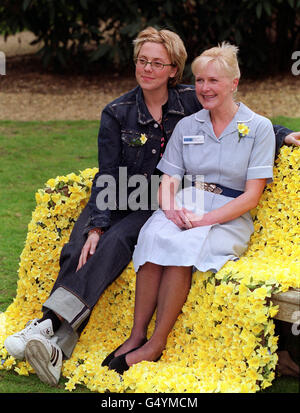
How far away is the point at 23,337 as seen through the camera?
11.2ft

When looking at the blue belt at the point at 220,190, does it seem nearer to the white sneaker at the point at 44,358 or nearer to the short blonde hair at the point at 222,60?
the short blonde hair at the point at 222,60

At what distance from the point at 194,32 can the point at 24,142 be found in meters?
3.46

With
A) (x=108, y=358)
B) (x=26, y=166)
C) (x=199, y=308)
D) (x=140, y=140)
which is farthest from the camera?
(x=26, y=166)

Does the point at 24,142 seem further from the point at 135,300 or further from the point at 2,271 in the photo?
the point at 135,300

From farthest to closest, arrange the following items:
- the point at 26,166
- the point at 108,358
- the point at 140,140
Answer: the point at 26,166 < the point at 140,140 < the point at 108,358

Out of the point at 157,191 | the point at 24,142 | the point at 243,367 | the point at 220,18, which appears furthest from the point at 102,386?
the point at 220,18

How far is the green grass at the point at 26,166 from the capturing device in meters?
4.76

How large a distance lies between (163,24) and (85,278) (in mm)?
6551

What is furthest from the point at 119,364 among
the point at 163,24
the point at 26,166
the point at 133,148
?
the point at 163,24

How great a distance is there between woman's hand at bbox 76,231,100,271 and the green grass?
0.62 m

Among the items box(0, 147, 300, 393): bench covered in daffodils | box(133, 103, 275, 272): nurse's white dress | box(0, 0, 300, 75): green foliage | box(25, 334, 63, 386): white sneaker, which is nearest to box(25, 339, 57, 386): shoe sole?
box(25, 334, 63, 386): white sneaker

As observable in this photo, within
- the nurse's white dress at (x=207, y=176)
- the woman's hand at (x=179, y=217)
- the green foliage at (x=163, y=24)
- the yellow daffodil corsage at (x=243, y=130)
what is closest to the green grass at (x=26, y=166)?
the nurse's white dress at (x=207, y=176)

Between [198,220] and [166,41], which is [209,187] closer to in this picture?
[198,220]

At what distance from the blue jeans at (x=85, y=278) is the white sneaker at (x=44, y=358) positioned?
0.45ft
